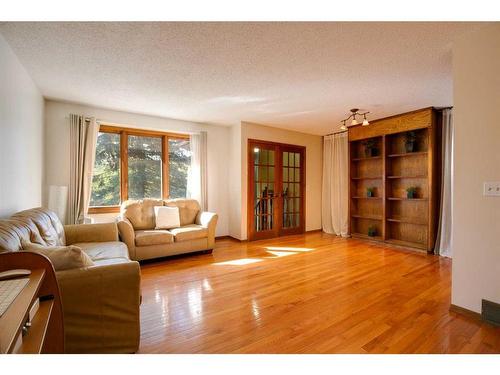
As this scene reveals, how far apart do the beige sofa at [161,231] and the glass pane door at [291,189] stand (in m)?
2.00

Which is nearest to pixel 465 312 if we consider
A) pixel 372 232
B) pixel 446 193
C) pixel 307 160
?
pixel 446 193

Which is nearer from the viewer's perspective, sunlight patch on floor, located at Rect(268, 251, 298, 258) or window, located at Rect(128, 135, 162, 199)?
sunlight patch on floor, located at Rect(268, 251, 298, 258)

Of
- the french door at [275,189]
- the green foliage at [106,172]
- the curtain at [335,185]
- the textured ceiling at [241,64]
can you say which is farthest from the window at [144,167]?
the curtain at [335,185]

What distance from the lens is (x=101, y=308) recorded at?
1.47m

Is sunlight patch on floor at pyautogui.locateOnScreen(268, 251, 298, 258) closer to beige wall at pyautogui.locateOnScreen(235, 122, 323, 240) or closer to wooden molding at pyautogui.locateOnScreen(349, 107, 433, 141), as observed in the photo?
beige wall at pyautogui.locateOnScreen(235, 122, 323, 240)

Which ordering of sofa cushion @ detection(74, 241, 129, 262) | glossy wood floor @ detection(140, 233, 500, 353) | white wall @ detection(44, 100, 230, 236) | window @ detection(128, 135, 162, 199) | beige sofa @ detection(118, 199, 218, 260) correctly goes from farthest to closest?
window @ detection(128, 135, 162, 199) → white wall @ detection(44, 100, 230, 236) → beige sofa @ detection(118, 199, 218, 260) → sofa cushion @ detection(74, 241, 129, 262) → glossy wood floor @ detection(140, 233, 500, 353)

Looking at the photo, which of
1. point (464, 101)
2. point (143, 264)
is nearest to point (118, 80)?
point (143, 264)

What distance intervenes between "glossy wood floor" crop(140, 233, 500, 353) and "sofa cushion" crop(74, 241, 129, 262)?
0.48m

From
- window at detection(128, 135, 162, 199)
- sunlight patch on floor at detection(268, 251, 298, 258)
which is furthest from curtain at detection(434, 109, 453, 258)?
window at detection(128, 135, 162, 199)

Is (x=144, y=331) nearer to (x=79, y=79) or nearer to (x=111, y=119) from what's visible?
(x=79, y=79)

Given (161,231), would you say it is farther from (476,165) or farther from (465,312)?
(476,165)

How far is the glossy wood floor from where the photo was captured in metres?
1.62

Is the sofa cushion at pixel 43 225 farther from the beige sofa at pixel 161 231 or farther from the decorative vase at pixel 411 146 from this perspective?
the decorative vase at pixel 411 146

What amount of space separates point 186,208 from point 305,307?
2728 mm
